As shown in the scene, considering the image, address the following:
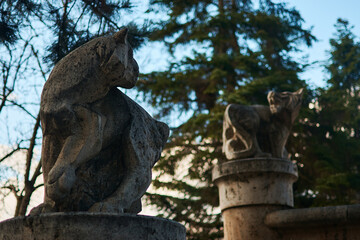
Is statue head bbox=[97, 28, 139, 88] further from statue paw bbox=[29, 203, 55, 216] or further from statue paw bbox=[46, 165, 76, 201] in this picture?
statue paw bbox=[29, 203, 55, 216]

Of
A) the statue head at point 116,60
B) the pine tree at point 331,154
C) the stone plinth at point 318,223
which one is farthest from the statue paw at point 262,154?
the pine tree at point 331,154

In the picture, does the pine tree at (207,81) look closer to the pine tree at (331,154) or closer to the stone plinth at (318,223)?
the pine tree at (331,154)

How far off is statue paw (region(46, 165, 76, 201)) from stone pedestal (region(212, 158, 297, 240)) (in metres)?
3.67

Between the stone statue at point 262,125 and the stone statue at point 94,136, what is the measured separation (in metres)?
3.44

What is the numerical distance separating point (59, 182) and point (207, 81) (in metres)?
12.9

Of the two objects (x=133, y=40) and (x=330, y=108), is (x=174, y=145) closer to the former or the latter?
(x=330, y=108)

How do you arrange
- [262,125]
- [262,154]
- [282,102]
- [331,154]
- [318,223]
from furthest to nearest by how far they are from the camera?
[331,154] < [262,125] < [282,102] < [262,154] < [318,223]

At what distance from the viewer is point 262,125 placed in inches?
247

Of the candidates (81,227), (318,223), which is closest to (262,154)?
(318,223)

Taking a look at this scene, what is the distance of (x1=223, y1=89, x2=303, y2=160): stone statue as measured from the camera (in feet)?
19.9

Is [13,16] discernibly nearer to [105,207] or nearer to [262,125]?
[262,125]

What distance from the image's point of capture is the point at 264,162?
19.0 feet

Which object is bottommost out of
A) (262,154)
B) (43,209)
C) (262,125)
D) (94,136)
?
(43,209)

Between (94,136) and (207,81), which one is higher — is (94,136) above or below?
below
